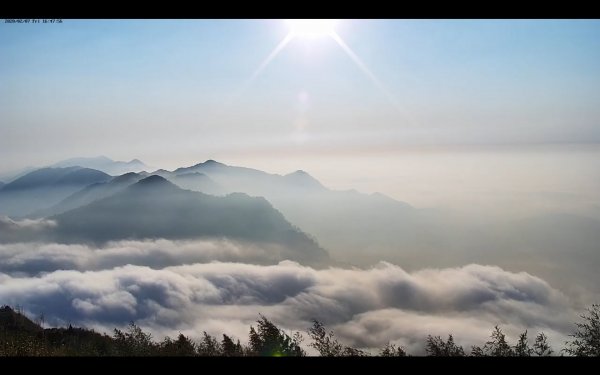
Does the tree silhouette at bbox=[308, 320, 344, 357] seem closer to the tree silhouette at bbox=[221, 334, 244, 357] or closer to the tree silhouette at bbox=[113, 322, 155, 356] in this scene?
the tree silhouette at bbox=[221, 334, 244, 357]

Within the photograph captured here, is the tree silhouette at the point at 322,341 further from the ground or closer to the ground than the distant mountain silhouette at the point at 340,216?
closer to the ground

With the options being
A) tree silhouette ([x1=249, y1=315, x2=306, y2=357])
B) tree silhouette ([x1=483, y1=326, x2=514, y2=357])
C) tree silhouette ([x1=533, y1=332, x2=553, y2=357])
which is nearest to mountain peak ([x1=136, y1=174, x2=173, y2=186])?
tree silhouette ([x1=249, y1=315, x2=306, y2=357])

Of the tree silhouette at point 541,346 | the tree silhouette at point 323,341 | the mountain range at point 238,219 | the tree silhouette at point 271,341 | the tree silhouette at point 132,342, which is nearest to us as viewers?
the tree silhouette at point 541,346

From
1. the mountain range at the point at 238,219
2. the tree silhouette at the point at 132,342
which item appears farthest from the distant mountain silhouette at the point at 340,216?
the tree silhouette at the point at 132,342

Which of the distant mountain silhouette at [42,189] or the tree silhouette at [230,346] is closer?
the tree silhouette at [230,346]

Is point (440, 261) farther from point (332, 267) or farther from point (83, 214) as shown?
point (83, 214)

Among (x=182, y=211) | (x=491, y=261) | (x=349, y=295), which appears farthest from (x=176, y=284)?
(x=491, y=261)

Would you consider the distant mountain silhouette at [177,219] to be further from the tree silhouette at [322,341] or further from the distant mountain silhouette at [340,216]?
the tree silhouette at [322,341]
